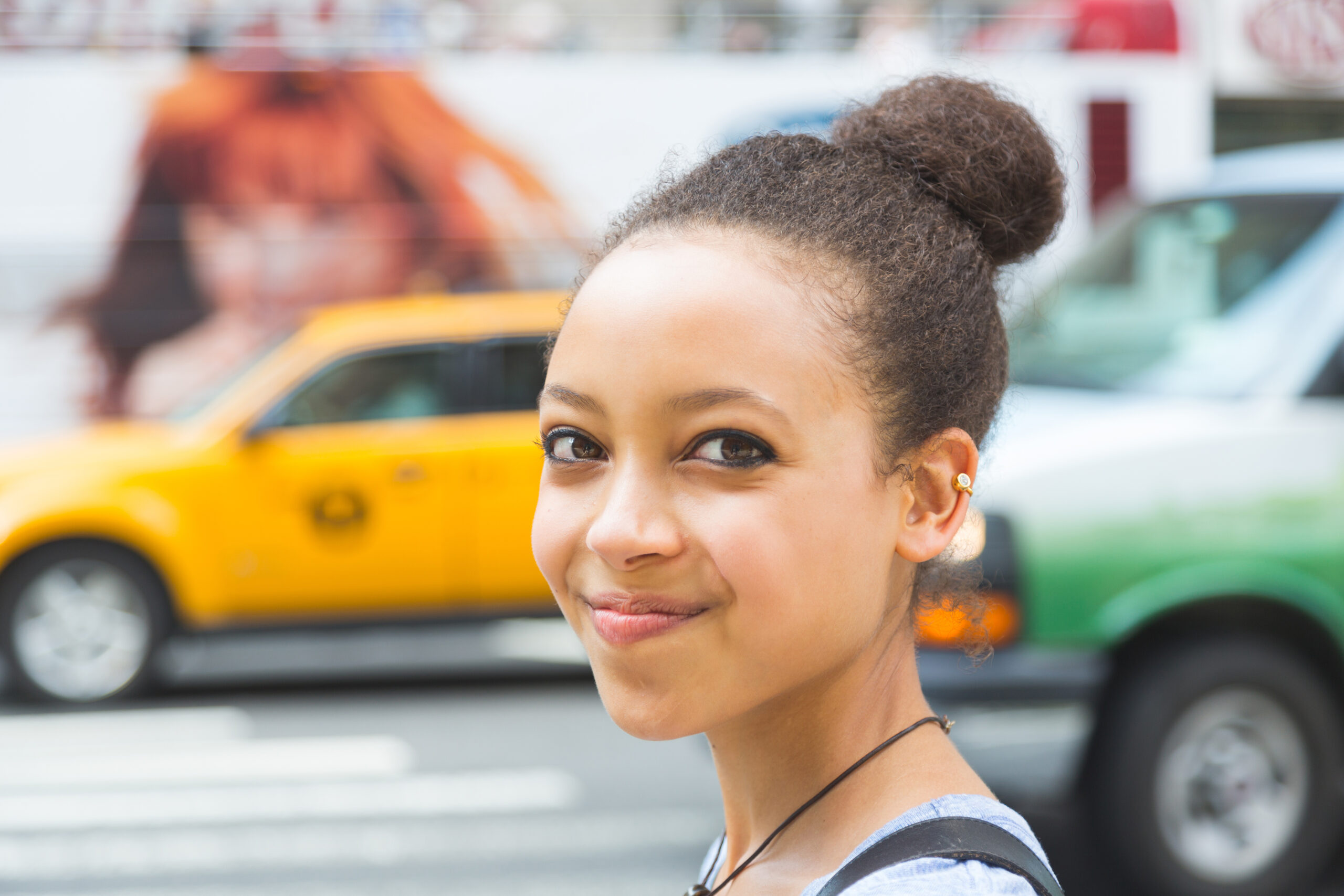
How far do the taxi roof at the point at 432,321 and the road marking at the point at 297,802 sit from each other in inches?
103

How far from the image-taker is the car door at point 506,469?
7305 mm

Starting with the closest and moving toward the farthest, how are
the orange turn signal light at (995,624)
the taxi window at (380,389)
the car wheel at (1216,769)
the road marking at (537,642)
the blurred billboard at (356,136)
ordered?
the orange turn signal light at (995,624) < the car wheel at (1216,769) < the taxi window at (380,389) < the road marking at (537,642) < the blurred billboard at (356,136)

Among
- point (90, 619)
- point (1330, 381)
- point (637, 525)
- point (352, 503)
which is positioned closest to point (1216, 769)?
point (1330, 381)

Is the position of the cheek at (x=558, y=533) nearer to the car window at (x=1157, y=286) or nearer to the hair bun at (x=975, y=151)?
the hair bun at (x=975, y=151)

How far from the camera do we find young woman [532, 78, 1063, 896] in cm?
114

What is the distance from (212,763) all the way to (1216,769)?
4241mm

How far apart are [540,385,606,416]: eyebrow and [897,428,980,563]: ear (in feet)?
0.98

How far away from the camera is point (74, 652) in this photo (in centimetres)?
728

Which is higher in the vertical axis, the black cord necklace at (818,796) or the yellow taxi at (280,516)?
the black cord necklace at (818,796)

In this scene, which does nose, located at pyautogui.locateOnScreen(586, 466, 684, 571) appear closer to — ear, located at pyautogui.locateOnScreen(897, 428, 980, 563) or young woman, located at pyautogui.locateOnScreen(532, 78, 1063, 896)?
young woman, located at pyautogui.locateOnScreen(532, 78, 1063, 896)

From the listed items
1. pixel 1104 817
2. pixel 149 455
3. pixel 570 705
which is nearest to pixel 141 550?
pixel 149 455

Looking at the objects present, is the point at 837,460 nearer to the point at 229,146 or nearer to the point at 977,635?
the point at 977,635

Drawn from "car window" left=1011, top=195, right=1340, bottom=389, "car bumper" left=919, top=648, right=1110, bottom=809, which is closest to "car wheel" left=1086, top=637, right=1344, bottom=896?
"car bumper" left=919, top=648, right=1110, bottom=809

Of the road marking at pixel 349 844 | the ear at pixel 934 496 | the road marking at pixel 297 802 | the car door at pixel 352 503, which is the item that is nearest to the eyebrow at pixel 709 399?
the ear at pixel 934 496
